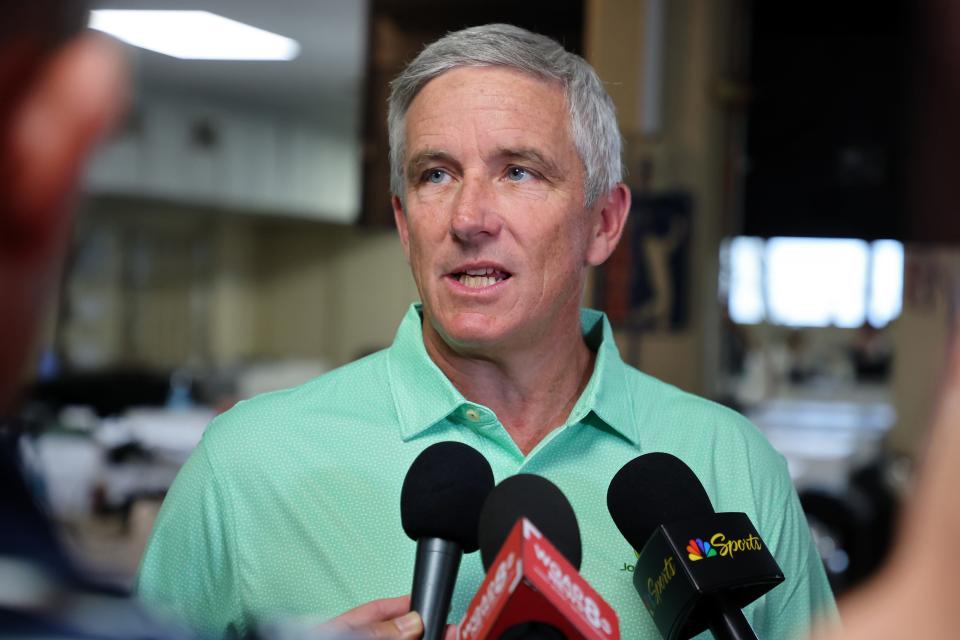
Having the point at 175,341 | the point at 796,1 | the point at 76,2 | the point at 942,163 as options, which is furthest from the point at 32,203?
the point at 175,341

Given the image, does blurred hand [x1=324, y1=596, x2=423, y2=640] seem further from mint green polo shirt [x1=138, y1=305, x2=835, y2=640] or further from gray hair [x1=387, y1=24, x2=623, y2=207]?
gray hair [x1=387, y1=24, x2=623, y2=207]

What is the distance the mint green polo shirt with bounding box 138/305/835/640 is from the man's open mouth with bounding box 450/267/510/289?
0.13 metres

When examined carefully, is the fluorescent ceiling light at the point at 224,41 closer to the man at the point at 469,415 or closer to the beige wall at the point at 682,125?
the beige wall at the point at 682,125

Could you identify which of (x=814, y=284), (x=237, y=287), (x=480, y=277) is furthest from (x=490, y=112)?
(x=814, y=284)

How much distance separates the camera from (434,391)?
1.35m

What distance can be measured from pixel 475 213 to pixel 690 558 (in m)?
0.51

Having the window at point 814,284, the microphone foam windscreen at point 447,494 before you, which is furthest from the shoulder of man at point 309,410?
the window at point 814,284

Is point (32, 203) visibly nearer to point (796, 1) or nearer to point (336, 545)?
point (336, 545)

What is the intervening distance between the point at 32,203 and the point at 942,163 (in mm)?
238

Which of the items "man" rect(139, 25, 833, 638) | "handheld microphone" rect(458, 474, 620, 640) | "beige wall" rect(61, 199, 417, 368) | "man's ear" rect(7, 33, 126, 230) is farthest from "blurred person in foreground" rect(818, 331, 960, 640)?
"beige wall" rect(61, 199, 417, 368)

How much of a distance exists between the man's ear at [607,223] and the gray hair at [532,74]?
36 mm

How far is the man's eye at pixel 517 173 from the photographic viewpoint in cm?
131

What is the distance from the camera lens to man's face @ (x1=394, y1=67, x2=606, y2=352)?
128 cm

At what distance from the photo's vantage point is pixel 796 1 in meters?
3.72
